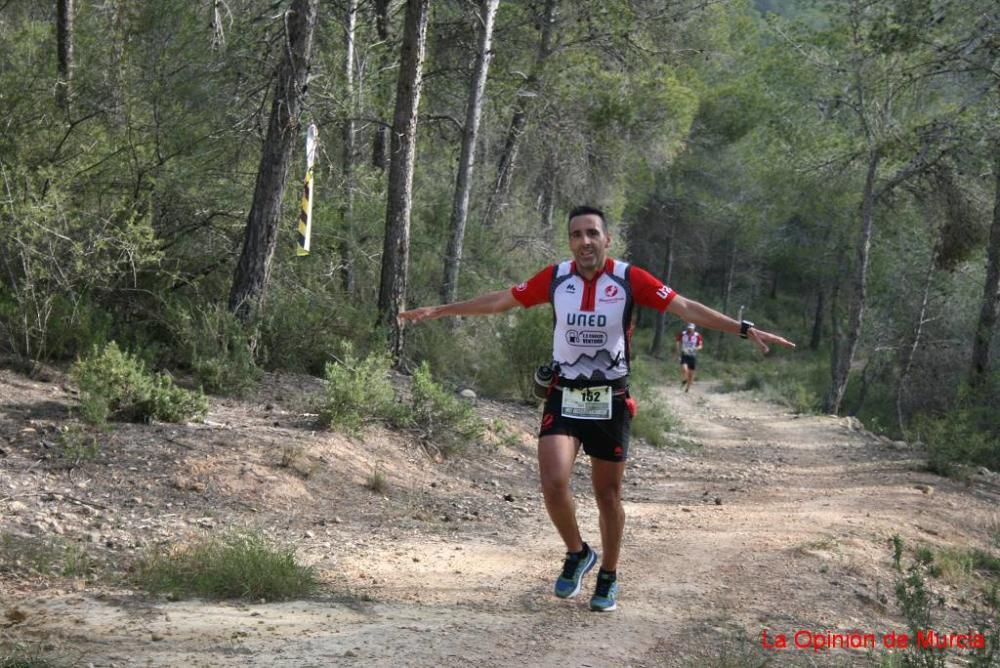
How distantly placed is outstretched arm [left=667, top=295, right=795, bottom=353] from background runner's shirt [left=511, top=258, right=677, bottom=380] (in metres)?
0.07

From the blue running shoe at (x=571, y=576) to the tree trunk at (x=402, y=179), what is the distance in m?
6.68

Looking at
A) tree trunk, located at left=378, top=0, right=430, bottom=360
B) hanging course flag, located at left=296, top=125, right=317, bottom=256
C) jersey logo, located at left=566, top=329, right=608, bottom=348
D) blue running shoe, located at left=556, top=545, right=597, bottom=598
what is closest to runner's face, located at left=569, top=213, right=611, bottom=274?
jersey logo, located at left=566, top=329, right=608, bottom=348

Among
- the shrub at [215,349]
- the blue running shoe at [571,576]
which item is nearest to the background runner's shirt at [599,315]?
the blue running shoe at [571,576]

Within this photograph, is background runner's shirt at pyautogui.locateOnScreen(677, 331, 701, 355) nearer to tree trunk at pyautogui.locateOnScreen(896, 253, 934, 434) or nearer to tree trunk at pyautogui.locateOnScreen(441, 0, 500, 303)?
tree trunk at pyautogui.locateOnScreen(896, 253, 934, 434)

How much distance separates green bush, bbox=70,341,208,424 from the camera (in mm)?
7777

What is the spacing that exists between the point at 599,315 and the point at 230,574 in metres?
2.36

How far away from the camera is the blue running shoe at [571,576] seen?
5652 mm

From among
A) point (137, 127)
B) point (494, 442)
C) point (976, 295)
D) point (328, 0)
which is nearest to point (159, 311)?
point (137, 127)

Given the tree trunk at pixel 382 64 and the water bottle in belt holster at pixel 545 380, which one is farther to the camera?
the tree trunk at pixel 382 64

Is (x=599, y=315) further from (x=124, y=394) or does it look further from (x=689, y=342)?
(x=689, y=342)

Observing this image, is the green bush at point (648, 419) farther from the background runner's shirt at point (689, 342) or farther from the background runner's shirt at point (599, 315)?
the background runner's shirt at point (599, 315)

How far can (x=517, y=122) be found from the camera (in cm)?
1969

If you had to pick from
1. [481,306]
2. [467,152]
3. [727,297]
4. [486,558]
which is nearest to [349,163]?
[467,152]

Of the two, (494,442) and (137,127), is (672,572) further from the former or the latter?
(137,127)
